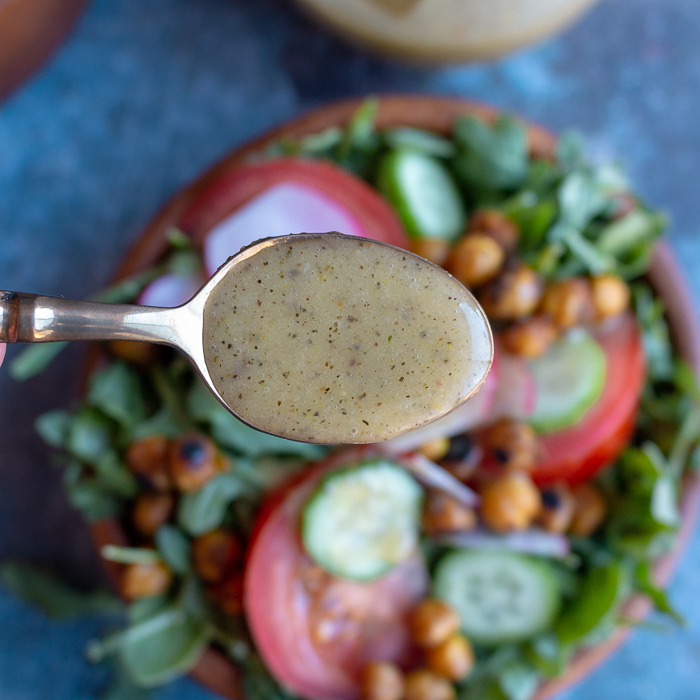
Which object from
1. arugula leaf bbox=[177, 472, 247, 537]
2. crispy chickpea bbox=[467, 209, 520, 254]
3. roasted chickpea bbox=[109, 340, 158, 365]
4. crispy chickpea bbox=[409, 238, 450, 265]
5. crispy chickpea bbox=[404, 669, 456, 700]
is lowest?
crispy chickpea bbox=[404, 669, 456, 700]

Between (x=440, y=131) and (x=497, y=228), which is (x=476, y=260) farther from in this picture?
(x=440, y=131)

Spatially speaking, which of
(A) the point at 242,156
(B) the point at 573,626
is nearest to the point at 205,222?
(A) the point at 242,156

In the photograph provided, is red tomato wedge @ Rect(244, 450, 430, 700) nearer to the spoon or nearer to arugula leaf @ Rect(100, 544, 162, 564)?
arugula leaf @ Rect(100, 544, 162, 564)

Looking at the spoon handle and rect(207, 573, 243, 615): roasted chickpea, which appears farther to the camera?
rect(207, 573, 243, 615): roasted chickpea

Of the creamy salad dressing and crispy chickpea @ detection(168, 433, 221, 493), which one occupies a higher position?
the creamy salad dressing

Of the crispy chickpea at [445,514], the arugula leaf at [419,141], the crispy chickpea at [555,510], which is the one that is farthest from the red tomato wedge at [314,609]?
the arugula leaf at [419,141]

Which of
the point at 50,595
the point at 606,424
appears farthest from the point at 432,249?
the point at 50,595

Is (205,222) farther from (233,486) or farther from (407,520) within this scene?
(407,520)

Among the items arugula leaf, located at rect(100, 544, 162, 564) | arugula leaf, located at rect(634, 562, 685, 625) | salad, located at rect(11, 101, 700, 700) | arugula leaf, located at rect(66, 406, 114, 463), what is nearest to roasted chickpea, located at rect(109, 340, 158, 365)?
salad, located at rect(11, 101, 700, 700)

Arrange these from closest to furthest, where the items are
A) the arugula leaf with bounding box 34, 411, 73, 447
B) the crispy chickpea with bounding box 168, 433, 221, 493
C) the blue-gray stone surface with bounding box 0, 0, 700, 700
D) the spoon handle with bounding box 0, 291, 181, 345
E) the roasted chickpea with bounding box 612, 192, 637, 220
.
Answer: the spoon handle with bounding box 0, 291, 181, 345
the crispy chickpea with bounding box 168, 433, 221, 493
the arugula leaf with bounding box 34, 411, 73, 447
the roasted chickpea with bounding box 612, 192, 637, 220
the blue-gray stone surface with bounding box 0, 0, 700, 700
